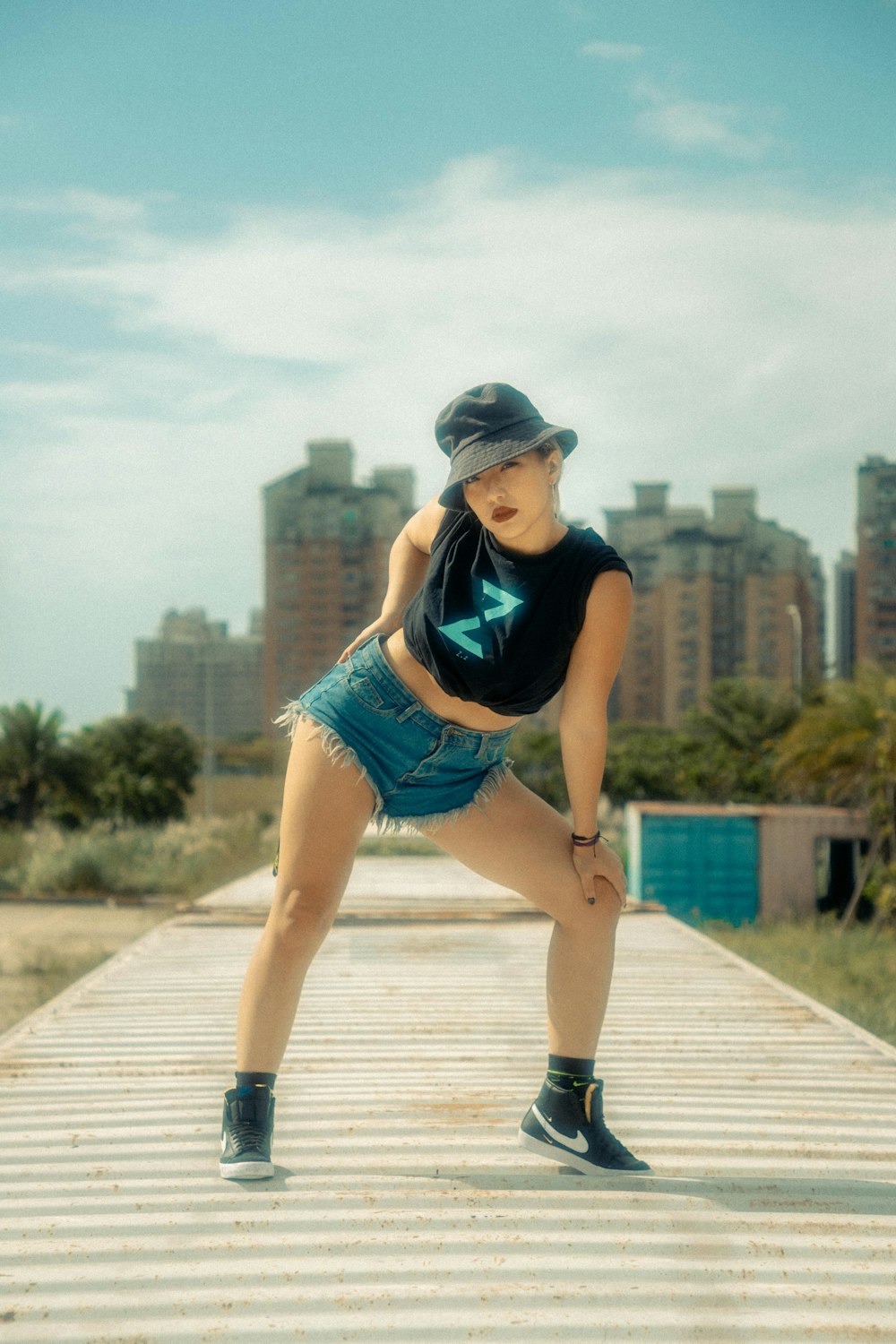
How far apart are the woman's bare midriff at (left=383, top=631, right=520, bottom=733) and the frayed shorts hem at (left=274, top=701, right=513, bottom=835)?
138mm

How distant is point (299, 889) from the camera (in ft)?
8.54

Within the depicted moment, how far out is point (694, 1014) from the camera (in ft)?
14.7

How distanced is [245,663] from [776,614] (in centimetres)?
5733

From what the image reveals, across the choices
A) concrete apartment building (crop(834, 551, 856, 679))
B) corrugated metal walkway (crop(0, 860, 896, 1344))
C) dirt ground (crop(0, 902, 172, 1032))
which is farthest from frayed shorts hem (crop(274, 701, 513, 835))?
concrete apartment building (crop(834, 551, 856, 679))

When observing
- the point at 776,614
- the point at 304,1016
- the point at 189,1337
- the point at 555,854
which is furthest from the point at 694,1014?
the point at 776,614

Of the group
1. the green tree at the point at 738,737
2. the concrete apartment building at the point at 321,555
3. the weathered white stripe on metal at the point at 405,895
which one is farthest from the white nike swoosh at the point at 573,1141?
the concrete apartment building at the point at 321,555

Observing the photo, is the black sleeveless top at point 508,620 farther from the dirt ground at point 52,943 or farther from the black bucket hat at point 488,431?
the dirt ground at point 52,943

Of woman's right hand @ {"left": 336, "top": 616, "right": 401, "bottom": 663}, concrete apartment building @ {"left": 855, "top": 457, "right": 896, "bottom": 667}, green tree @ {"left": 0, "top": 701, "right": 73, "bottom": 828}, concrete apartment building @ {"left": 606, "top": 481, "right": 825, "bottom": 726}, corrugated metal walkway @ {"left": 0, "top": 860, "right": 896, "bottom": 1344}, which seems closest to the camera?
corrugated metal walkway @ {"left": 0, "top": 860, "right": 896, "bottom": 1344}

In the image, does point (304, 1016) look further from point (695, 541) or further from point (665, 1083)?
point (695, 541)

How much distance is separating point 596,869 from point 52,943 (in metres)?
12.5

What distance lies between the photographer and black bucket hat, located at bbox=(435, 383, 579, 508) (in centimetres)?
244

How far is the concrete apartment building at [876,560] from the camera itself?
229ft

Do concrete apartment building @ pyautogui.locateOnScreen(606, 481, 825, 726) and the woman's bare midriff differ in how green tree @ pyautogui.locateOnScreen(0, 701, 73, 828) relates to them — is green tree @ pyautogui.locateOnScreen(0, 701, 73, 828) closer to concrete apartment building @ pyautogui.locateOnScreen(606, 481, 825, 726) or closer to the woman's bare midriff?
the woman's bare midriff

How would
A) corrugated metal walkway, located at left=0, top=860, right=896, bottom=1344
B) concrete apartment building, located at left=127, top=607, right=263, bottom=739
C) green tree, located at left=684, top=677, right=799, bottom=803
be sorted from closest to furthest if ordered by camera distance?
corrugated metal walkway, located at left=0, top=860, right=896, bottom=1344 → green tree, located at left=684, top=677, right=799, bottom=803 → concrete apartment building, located at left=127, top=607, right=263, bottom=739
